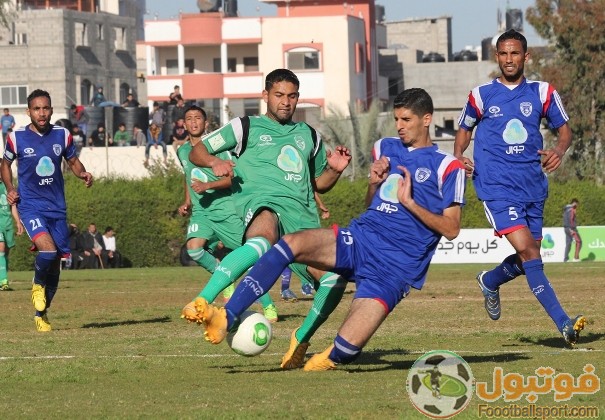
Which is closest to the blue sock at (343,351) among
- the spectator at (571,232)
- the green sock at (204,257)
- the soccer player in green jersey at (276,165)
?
the soccer player in green jersey at (276,165)

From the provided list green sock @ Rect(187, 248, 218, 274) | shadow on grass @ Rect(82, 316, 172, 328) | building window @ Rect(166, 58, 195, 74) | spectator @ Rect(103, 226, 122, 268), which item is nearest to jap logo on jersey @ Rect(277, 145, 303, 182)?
shadow on grass @ Rect(82, 316, 172, 328)

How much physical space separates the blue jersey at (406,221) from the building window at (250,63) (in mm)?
77939

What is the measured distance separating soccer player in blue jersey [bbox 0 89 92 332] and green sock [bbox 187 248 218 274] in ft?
5.33

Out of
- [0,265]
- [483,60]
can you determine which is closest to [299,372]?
[0,265]

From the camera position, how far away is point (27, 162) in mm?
14648

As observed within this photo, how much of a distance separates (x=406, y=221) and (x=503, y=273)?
292 cm

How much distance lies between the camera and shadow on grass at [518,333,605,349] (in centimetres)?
1154

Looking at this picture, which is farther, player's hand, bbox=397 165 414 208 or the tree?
the tree

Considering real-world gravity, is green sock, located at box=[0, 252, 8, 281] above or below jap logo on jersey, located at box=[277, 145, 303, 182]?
below

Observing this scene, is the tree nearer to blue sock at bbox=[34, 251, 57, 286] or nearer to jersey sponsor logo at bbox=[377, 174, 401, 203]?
blue sock at bbox=[34, 251, 57, 286]

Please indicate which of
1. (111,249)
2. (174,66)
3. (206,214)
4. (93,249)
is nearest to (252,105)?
(174,66)

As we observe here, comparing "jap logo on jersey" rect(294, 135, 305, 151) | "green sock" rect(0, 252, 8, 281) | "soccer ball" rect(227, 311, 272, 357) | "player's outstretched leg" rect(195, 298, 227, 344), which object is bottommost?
"green sock" rect(0, 252, 8, 281)

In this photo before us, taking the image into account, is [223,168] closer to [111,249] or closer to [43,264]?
[43,264]

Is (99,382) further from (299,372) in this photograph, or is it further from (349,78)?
(349,78)
